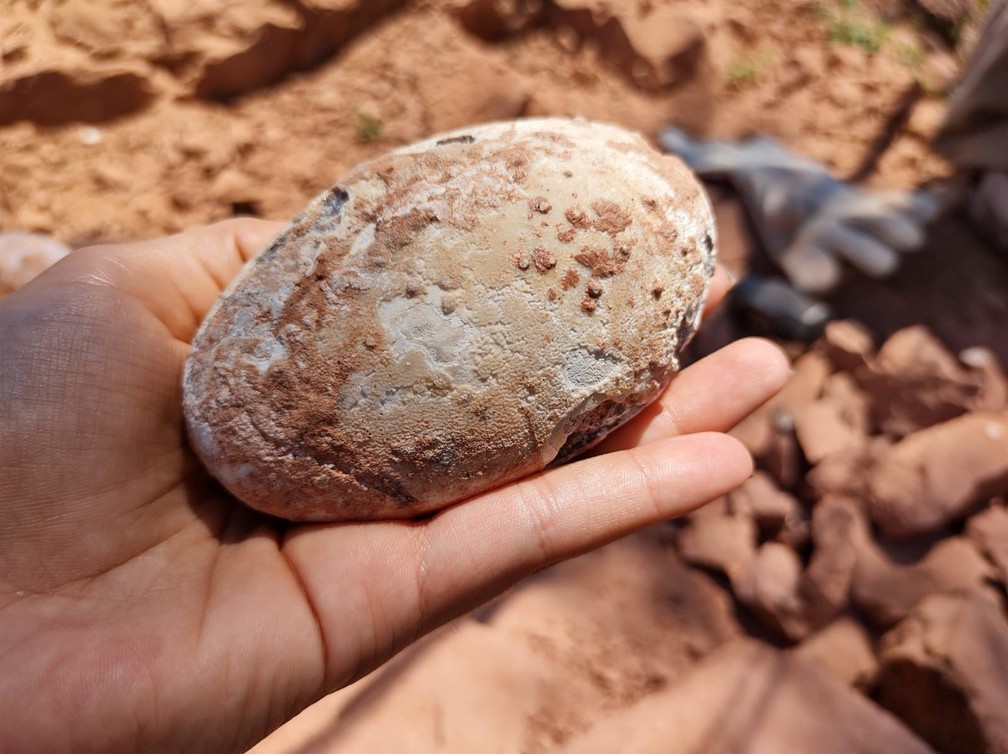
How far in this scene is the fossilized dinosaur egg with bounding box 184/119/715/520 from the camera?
1415mm

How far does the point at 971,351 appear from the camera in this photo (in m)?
2.78

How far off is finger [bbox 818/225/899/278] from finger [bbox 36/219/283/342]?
7.34ft

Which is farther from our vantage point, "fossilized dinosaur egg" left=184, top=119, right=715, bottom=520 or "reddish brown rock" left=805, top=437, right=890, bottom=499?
"reddish brown rock" left=805, top=437, right=890, bottom=499

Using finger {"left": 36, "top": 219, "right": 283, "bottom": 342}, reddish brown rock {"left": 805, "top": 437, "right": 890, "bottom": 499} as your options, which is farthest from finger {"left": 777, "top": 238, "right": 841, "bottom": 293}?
finger {"left": 36, "top": 219, "right": 283, "bottom": 342}

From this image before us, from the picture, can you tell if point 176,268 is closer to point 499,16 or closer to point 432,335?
point 432,335

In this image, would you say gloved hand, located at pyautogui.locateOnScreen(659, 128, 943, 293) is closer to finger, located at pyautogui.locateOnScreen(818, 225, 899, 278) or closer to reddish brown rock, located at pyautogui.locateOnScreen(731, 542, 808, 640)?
finger, located at pyautogui.locateOnScreen(818, 225, 899, 278)

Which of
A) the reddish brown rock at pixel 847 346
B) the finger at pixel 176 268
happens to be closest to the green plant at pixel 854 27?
the reddish brown rock at pixel 847 346

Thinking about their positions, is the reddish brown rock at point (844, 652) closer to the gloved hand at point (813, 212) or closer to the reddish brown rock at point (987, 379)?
the reddish brown rock at point (987, 379)

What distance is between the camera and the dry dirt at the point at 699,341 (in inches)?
82.9

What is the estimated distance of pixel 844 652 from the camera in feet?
7.61

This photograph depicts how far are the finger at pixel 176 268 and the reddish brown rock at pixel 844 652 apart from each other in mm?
2038

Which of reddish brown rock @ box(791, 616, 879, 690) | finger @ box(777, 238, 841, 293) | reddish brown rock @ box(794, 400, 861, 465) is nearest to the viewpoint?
reddish brown rock @ box(791, 616, 879, 690)

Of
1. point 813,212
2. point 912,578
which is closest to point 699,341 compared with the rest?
point 813,212

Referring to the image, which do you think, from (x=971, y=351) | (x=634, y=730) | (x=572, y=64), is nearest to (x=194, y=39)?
(x=572, y=64)
